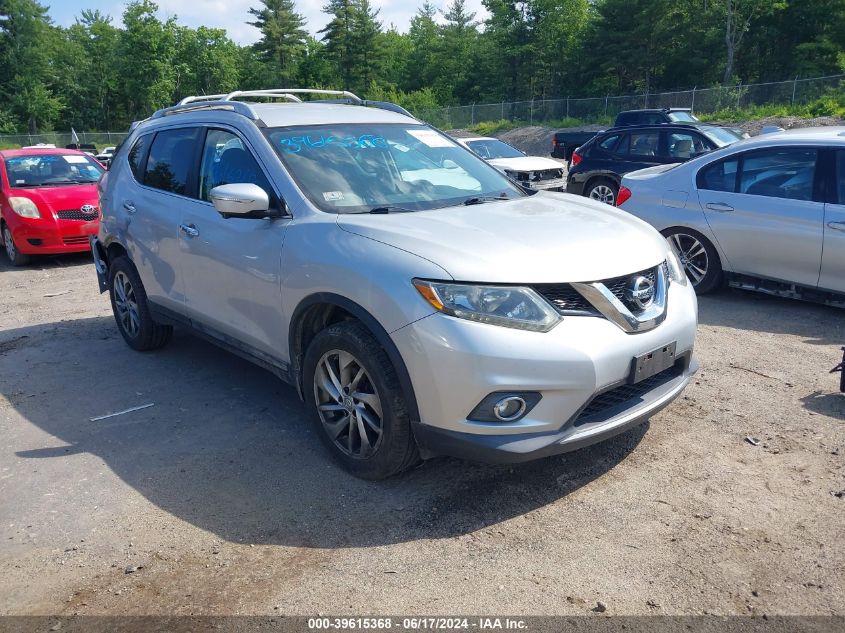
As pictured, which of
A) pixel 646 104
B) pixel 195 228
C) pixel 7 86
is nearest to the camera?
pixel 195 228

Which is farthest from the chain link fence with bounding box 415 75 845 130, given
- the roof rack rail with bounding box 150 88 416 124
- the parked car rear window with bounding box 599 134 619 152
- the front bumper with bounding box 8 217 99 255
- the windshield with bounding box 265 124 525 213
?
the windshield with bounding box 265 124 525 213

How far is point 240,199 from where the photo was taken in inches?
156

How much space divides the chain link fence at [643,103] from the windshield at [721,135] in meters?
23.5

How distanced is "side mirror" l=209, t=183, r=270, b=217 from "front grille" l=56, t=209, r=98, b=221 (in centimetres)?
751

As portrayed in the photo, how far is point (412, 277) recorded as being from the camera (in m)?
3.36

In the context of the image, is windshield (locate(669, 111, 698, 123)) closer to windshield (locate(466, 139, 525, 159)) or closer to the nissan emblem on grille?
windshield (locate(466, 139, 525, 159))

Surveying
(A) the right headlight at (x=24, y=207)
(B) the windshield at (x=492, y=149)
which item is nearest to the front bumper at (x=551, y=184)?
(B) the windshield at (x=492, y=149)

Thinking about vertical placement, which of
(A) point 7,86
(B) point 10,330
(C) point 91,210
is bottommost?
(B) point 10,330

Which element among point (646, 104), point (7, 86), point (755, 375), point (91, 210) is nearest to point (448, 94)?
point (646, 104)

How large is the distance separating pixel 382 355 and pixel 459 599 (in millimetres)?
1155

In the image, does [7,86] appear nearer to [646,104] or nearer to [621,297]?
[646,104]

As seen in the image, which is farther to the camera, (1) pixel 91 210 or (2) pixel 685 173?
(1) pixel 91 210

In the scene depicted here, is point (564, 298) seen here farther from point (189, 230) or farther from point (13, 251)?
point (13, 251)

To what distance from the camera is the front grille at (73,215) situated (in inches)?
410
